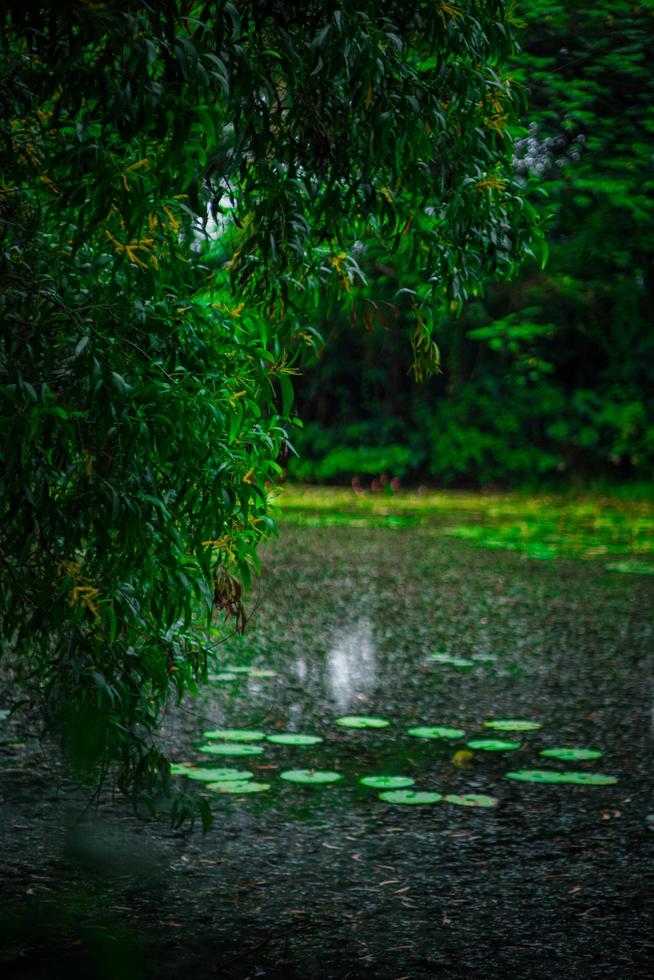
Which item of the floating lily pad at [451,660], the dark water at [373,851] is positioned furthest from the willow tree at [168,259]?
the floating lily pad at [451,660]

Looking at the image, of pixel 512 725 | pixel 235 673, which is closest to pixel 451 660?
pixel 235 673

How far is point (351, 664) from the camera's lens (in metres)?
7.34

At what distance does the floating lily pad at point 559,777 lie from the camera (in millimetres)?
4906

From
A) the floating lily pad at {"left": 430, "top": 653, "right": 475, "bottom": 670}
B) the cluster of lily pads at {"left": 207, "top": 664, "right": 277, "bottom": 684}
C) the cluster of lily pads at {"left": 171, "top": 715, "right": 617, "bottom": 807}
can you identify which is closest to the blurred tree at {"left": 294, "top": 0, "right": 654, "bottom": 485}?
the floating lily pad at {"left": 430, "top": 653, "right": 475, "bottom": 670}

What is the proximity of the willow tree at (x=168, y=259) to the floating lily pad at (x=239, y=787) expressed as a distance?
1268 millimetres

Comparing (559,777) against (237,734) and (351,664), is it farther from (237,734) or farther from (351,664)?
(351,664)

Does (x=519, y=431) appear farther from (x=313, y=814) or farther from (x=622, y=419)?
(x=313, y=814)

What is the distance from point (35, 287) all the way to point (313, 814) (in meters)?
2.29

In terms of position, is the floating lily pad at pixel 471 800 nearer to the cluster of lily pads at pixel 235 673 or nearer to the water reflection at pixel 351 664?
the water reflection at pixel 351 664

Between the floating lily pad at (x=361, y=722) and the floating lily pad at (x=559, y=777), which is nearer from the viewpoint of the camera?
the floating lily pad at (x=559, y=777)

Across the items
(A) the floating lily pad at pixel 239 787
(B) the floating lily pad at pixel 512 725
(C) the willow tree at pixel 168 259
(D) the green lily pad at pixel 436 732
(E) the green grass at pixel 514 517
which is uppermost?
(C) the willow tree at pixel 168 259

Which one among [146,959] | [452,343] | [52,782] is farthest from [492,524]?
[146,959]

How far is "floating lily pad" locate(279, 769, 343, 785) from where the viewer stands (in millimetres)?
4910

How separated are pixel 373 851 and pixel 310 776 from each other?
0.88 metres
